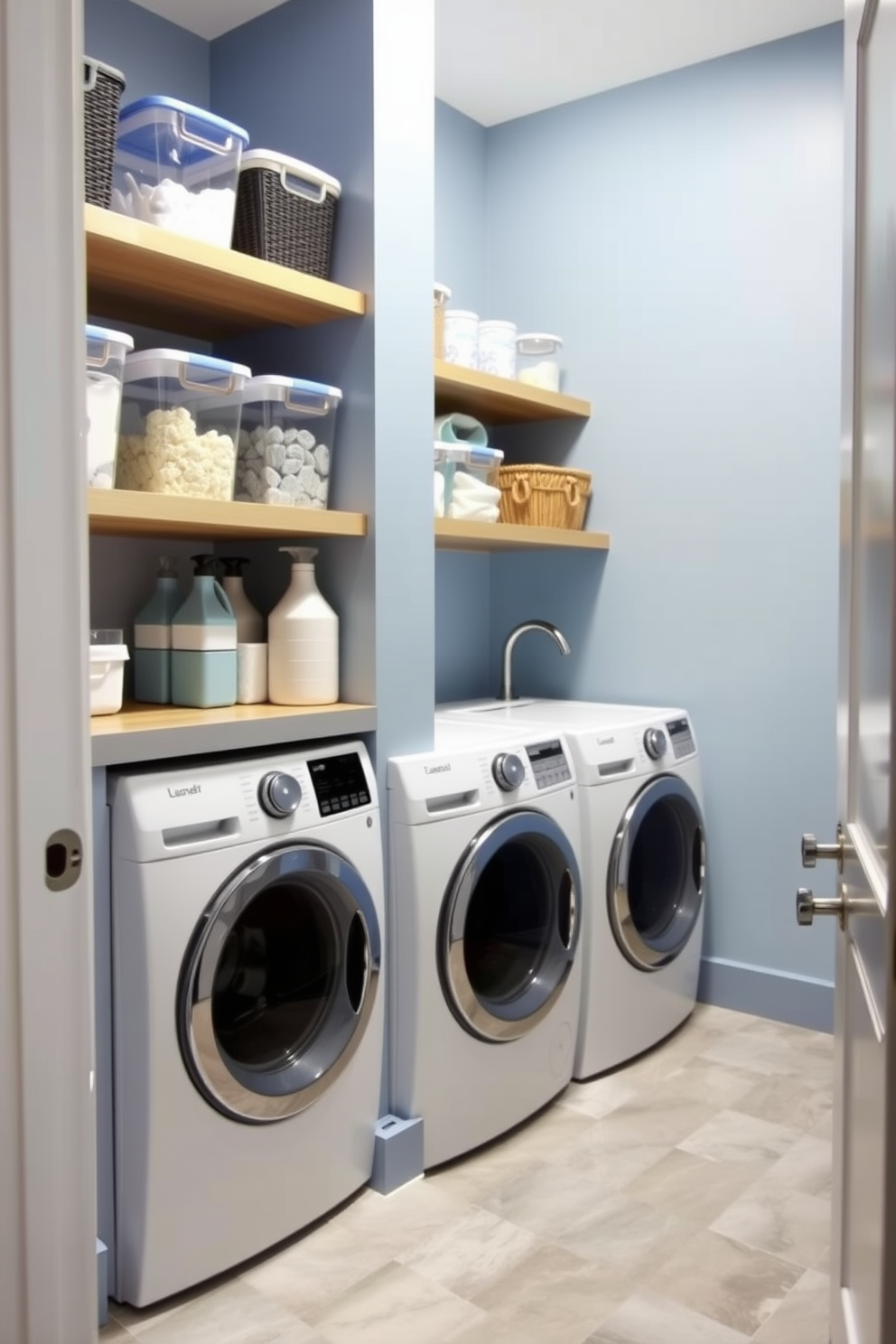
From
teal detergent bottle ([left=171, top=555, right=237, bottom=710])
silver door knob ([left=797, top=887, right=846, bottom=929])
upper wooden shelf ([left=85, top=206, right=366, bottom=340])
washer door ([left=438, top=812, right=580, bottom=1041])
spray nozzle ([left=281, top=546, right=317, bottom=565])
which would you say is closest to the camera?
silver door knob ([left=797, top=887, right=846, bottom=929])

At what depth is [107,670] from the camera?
1985 millimetres

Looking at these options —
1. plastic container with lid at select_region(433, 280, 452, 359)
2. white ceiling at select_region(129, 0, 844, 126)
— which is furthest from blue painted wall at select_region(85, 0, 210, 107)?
plastic container with lid at select_region(433, 280, 452, 359)

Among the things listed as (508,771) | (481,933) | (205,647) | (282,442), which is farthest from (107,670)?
(481,933)

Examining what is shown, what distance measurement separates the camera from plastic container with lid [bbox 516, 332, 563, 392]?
10.7 ft

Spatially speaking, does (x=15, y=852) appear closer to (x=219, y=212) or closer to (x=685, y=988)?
(x=219, y=212)

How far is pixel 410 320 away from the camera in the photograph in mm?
2328

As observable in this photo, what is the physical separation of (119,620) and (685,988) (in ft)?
5.79

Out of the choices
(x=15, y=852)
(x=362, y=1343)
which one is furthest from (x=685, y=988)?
(x=15, y=852)

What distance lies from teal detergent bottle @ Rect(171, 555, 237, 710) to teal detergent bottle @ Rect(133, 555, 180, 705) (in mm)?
36

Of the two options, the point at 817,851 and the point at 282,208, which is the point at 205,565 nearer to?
the point at 282,208

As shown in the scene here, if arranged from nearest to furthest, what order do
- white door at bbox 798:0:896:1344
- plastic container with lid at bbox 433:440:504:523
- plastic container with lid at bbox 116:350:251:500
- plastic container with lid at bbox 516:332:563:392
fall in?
white door at bbox 798:0:896:1344, plastic container with lid at bbox 116:350:251:500, plastic container with lid at bbox 433:440:504:523, plastic container with lid at bbox 516:332:563:392

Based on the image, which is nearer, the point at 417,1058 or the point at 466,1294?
the point at 466,1294

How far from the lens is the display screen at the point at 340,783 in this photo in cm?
208

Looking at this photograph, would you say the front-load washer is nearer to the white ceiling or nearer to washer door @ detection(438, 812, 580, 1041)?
washer door @ detection(438, 812, 580, 1041)
